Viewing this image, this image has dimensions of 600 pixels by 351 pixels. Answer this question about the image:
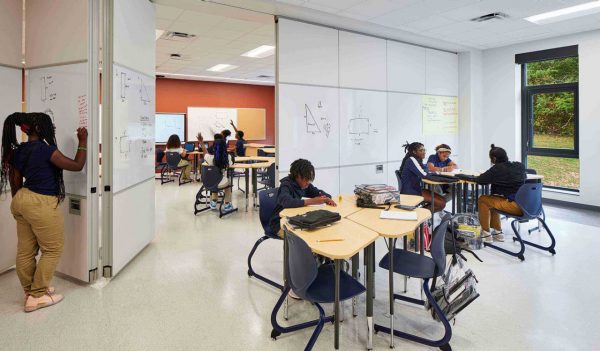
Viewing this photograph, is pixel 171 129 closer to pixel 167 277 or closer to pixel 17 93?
pixel 17 93

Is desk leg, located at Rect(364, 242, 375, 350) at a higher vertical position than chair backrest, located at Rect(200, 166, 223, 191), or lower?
lower

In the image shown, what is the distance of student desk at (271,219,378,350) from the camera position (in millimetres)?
2129

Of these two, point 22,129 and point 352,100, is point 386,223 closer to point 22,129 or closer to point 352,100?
point 22,129

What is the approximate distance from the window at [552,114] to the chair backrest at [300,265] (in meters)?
6.69

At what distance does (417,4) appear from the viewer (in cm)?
464

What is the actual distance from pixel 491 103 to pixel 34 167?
7.75m

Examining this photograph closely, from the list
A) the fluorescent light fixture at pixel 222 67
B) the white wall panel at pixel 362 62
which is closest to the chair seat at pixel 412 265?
the white wall panel at pixel 362 62

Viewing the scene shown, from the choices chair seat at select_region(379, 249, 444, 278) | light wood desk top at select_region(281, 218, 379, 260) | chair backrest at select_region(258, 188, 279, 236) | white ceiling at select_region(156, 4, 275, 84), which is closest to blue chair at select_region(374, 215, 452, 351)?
chair seat at select_region(379, 249, 444, 278)

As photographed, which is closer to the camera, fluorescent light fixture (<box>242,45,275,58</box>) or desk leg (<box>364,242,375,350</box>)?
desk leg (<box>364,242,375,350</box>)

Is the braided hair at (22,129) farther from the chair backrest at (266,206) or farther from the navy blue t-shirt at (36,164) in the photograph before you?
the chair backrest at (266,206)

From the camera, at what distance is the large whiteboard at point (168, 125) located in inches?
430

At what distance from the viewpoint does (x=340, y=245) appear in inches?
87.6

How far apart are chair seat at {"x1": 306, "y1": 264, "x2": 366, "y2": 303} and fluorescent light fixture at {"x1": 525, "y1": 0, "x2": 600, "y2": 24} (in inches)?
202

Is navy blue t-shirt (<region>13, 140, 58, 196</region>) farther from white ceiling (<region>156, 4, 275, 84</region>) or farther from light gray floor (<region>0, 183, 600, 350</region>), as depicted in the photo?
white ceiling (<region>156, 4, 275, 84</region>)
